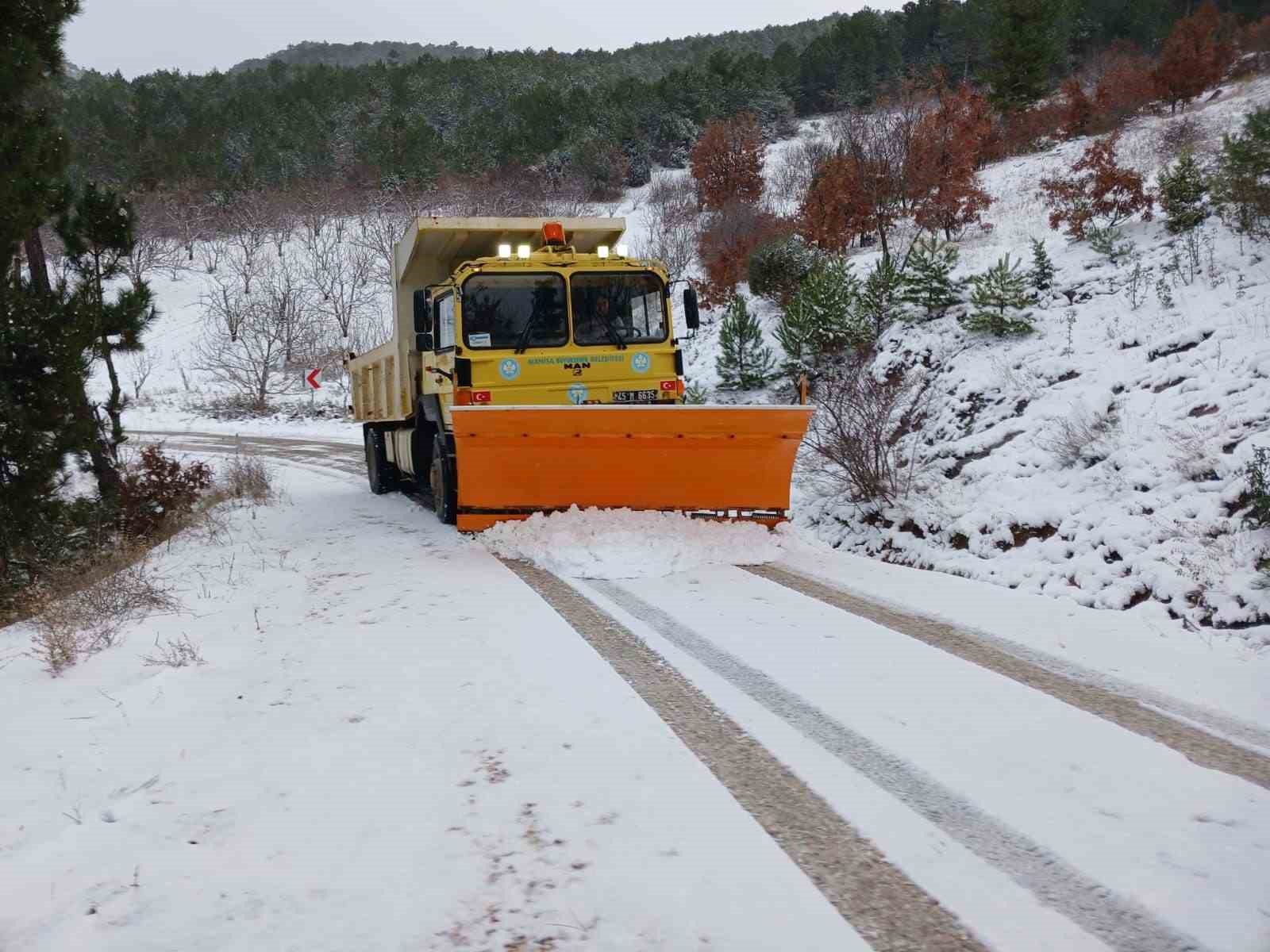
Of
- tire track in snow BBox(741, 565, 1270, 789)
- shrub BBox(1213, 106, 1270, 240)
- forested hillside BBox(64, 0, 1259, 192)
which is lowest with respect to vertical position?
tire track in snow BBox(741, 565, 1270, 789)

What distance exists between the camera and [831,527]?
8.48 metres

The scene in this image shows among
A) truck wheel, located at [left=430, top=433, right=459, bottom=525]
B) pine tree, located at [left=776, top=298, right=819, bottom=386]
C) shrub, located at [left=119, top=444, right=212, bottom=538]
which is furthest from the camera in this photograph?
pine tree, located at [left=776, top=298, right=819, bottom=386]

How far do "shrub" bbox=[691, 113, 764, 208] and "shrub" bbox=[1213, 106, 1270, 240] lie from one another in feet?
63.3

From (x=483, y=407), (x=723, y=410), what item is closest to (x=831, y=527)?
(x=723, y=410)

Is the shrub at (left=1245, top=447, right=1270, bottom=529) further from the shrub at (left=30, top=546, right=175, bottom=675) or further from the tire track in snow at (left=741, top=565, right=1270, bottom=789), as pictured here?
the shrub at (left=30, top=546, right=175, bottom=675)

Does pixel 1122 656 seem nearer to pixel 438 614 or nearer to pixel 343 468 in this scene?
pixel 438 614

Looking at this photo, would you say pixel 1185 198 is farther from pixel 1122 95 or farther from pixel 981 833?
pixel 1122 95

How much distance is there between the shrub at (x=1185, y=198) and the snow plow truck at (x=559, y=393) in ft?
23.5

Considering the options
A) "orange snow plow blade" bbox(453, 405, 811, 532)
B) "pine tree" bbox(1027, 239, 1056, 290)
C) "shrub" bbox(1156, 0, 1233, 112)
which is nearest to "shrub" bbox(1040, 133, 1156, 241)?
"pine tree" bbox(1027, 239, 1056, 290)

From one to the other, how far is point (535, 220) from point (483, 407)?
3.08m

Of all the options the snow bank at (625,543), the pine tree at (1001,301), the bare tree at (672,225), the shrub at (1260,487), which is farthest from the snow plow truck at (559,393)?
the bare tree at (672,225)

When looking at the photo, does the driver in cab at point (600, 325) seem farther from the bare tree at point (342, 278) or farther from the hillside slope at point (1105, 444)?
the bare tree at point (342, 278)

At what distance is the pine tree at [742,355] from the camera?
1388 centimetres

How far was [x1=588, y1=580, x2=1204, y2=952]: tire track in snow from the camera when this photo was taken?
218 centimetres
